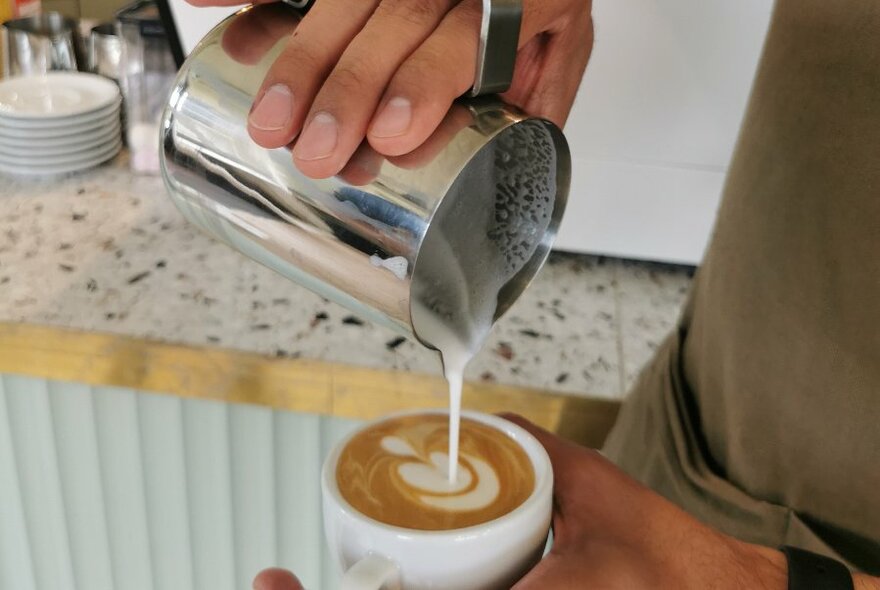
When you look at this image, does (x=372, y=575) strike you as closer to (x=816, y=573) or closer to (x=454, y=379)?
(x=454, y=379)

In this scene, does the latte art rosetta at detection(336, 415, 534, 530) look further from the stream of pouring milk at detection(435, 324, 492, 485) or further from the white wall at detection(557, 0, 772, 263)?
the white wall at detection(557, 0, 772, 263)

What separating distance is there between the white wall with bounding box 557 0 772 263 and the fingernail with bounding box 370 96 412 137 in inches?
15.5

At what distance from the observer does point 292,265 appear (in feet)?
1.50

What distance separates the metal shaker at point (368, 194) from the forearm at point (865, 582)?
26cm

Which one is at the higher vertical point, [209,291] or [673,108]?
[673,108]

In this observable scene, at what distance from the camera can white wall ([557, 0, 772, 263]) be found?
708 mm

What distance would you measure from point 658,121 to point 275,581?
1.66ft

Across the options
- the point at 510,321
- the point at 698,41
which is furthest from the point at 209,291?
the point at 698,41

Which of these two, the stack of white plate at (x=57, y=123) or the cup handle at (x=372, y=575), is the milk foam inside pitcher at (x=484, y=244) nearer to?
the cup handle at (x=372, y=575)

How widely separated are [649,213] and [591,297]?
97 millimetres

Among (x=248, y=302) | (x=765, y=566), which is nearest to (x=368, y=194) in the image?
(x=765, y=566)

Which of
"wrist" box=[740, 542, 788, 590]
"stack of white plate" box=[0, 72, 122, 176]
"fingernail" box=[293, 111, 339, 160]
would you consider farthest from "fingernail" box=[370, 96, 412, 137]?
"stack of white plate" box=[0, 72, 122, 176]

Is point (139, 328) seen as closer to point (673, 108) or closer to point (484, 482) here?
point (484, 482)

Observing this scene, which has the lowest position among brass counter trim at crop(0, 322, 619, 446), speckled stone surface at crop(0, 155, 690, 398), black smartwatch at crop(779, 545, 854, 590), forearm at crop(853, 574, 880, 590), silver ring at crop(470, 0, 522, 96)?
brass counter trim at crop(0, 322, 619, 446)
